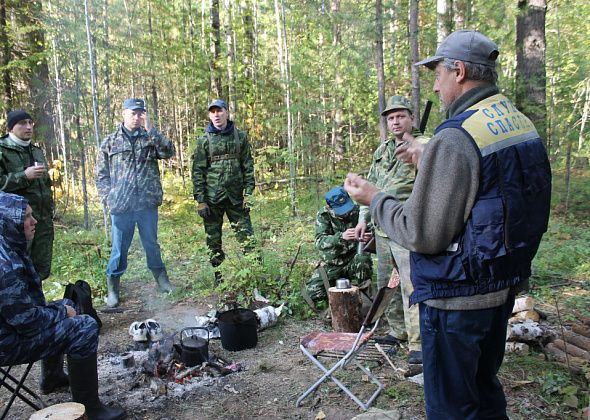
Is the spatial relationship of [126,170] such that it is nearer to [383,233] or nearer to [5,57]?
[383,233]

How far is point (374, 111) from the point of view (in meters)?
16.2

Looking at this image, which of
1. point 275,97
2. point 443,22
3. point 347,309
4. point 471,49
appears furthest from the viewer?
point 275,97

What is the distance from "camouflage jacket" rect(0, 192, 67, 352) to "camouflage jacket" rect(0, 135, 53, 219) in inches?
88.1

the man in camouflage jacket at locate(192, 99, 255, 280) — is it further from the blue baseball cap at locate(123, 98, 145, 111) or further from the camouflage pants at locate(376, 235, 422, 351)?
the camouflage pants at locate(376, 235, 422, 351)

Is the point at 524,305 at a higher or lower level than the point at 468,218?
lower

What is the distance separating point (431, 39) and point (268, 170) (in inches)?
278

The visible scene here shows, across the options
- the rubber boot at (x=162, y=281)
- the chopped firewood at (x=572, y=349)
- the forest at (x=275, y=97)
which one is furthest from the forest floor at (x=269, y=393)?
the rubber boot at (x=162, y=281)

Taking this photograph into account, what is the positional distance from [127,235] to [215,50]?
913 centimetres

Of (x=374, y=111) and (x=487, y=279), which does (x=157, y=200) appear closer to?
(x=487, y=279)

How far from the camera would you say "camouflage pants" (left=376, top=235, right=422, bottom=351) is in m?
3.88

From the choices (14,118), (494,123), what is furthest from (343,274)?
(14,118)

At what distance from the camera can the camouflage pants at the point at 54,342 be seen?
9.01 feet

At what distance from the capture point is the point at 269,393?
3.70 m

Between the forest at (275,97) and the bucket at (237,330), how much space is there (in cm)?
97
